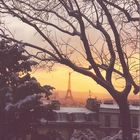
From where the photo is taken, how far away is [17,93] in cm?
1684

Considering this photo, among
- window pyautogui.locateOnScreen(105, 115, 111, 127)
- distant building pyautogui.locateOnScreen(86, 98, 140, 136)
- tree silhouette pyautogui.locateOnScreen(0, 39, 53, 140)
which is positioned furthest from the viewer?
window pyautogui.locateOnScreen(105, 115, 111, 127)

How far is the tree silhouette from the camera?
16547 mm

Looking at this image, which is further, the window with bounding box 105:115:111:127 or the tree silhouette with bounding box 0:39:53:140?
the window with bounding box 105:115:111:127

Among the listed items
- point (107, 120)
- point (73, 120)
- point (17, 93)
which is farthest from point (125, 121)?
point (107, 120)

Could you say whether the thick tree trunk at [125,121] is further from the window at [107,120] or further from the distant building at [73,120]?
the window at [107,120]

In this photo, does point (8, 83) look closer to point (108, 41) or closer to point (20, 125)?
point (20, 125)

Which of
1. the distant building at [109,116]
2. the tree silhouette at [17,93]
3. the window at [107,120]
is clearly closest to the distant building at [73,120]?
the distant building at [109,116]

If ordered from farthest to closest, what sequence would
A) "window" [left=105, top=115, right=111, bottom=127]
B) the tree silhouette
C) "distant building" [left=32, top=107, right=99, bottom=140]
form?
1. "window" [left=105, top=115, right=111, bottom=127]
2. "distant building" [left=32, top=107, right=99, bottom=140]
3. the tree silhouette

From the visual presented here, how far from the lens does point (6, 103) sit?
16.4 metres

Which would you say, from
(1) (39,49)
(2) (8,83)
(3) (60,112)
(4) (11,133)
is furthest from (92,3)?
(3) (60,112)

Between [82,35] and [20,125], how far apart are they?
390 cm

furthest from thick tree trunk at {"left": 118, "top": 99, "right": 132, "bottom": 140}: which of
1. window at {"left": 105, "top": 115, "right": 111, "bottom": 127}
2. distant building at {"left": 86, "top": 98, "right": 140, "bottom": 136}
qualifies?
window at {"left": 105, "top": 115, "right": 111, "bottom": 127}

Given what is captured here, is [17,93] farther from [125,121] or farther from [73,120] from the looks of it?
[73,120]

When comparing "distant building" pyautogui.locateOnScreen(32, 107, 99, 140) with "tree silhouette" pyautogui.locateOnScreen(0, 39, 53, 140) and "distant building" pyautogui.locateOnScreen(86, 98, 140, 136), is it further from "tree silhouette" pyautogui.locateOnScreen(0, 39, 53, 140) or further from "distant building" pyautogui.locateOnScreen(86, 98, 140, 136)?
"tree silhouette" pyautogui.locateOnScreen(0, 39, 53, 140)
